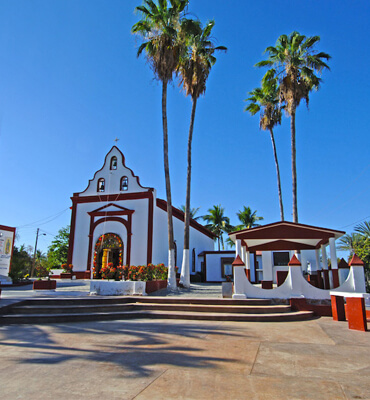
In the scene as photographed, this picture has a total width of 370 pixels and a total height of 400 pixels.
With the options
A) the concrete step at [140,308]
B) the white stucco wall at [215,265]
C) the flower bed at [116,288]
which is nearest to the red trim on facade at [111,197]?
the white stucco wall at [215,265]

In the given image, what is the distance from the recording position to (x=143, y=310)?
35.7 ft

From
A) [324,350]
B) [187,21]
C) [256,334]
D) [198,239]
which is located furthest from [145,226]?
[324,350]

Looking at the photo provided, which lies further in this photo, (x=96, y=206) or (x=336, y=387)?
(x=96, y=206)

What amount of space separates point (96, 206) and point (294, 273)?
1684 cm

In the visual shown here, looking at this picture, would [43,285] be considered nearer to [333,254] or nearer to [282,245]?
Answer: [282,245]

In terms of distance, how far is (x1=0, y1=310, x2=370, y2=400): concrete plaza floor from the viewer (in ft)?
12.8

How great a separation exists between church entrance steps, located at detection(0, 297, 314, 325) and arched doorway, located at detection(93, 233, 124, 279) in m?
11.3

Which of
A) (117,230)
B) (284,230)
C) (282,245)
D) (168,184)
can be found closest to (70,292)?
(168,184)

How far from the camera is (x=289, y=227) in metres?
13.0

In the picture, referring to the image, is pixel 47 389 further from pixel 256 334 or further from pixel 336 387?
pixel 256 334

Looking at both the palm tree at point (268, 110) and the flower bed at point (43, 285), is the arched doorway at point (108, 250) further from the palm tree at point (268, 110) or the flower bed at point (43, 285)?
the palm tree at point (268, 110)

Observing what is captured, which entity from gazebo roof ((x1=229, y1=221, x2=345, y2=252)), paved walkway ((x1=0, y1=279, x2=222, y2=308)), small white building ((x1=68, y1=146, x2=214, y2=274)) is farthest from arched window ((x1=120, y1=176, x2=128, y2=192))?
gazebo roof ((x1=229, y1=221, x2=345, y2=252))

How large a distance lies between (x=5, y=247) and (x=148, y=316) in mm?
15674

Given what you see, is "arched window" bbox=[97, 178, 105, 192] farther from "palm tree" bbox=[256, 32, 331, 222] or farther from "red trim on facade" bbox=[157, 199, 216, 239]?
"palm tree" bbox=[256, 32, 331, 222]
